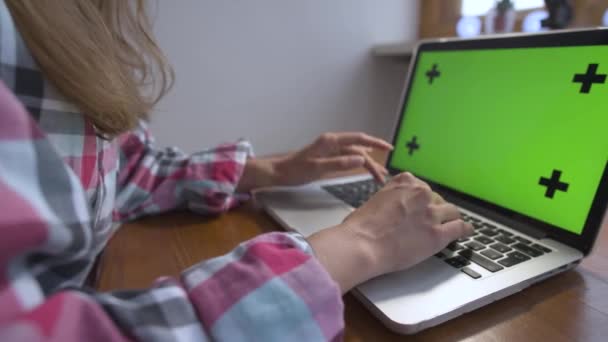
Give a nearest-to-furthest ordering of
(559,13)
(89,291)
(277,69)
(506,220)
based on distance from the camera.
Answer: (89,291) < (506,220) < (559,13) < (277,69)

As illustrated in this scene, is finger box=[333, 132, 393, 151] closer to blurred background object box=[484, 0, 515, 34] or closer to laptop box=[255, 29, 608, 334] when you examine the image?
laptop box=[255, 29, 608, 334]

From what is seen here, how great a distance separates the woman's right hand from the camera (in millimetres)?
328

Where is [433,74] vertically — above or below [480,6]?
below

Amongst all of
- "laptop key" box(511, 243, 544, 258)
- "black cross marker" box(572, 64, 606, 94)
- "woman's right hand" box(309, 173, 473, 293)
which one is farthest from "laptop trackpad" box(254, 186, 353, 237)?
"black cross marker" box(572, 64, 606, 94)

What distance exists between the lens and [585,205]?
383 mm

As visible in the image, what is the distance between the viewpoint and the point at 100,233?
1.30 ft

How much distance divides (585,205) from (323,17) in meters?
0.89

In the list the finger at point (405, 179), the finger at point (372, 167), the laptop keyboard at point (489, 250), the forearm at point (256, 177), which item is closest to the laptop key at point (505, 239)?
the laptop keyboard at point (489, 250)

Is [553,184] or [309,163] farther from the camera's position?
[309,163]

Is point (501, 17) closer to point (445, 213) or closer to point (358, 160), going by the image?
point (358, 160)

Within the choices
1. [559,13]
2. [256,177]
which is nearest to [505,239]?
[256,177]

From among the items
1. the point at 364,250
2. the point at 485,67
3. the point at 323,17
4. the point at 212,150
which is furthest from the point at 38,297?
the point at 323,17

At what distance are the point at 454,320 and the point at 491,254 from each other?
0.33 ft

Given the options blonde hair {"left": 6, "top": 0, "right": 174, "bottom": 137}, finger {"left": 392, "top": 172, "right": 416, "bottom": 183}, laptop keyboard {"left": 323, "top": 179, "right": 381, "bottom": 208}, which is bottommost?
laptop keyboard {"left": 323, "top": 179, "right": 381, "bottom": 208}
